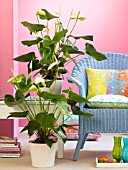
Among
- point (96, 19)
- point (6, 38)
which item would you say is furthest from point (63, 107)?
point (96, 19)

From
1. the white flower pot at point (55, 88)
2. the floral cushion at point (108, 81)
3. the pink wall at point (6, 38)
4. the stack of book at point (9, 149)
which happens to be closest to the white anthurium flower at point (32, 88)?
the white flower pot at point (55, 88)

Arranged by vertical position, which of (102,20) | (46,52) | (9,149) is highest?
(102,20)

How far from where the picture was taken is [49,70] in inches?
142

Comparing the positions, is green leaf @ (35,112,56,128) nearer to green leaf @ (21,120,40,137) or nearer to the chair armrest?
green leaf @ (21,120,40,137)

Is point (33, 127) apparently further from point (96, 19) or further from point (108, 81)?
point (96, 19)

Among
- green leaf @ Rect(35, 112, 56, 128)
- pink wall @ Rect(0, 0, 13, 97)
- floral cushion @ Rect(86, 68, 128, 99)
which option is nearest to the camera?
green leaf @ Rect(35, 112, 56, 128)

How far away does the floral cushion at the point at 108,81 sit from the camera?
420cm

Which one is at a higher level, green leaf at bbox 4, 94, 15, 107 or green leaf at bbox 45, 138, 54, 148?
green leaf at bbox 4, 94, 15, 107

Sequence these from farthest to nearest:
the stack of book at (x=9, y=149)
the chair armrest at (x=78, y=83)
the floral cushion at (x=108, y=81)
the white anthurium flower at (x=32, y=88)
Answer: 1. the floral cushion at (x=108, y=81)
2. the stack of book at (x=9, y=149)
3. the chair armrest at (x=78, y=83)
4. the white anthurium flower at (x=32, y=88)

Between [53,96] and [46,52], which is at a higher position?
[46,52]

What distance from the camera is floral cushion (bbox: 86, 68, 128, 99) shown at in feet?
13.8

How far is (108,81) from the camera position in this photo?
4.25m

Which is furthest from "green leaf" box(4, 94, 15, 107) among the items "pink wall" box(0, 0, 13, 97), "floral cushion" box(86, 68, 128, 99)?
"pink wall" box(0, 0, 13, 97)

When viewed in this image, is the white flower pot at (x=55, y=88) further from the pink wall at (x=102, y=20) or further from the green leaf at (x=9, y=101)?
the pink wall at (x=102, y=20)
